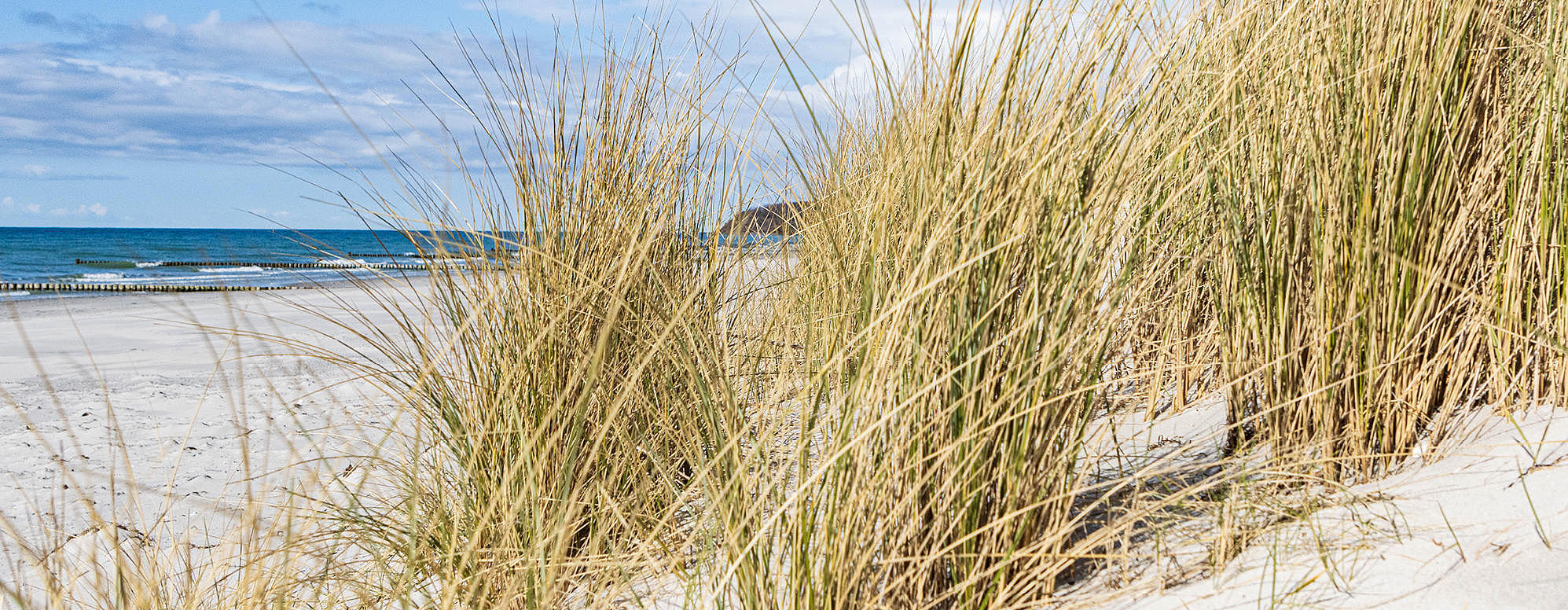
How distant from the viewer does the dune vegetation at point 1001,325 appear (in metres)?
1.14

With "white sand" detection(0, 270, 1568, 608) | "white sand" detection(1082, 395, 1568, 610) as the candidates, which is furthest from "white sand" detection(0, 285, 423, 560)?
"white sand" detection(1082, 395, 1568, 610)

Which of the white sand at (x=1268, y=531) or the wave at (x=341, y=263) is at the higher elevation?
the wave at (x=341, y=263)

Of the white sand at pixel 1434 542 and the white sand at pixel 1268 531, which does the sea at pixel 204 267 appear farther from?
the white sand at pixel 1434 542

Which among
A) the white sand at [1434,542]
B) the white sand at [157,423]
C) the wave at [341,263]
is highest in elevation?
the wave at [341,263]

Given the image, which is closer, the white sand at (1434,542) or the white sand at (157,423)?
the white sand at (1434,542)

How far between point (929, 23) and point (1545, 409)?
1.21m

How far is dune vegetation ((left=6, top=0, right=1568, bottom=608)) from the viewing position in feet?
3.74

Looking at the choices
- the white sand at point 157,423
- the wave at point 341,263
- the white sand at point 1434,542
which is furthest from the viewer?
the wave at point 341,263

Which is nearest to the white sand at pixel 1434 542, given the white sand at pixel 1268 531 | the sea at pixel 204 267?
the white sand at pixel 1268 531

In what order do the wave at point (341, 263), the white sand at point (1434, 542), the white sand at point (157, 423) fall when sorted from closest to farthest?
1. the white sand at point (1434, 542)
2. the white sand at point (157, 423)
3. the wave at point (341, 263)

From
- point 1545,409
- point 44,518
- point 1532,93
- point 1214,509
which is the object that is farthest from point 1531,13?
point 44,518

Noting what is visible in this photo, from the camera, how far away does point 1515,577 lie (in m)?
1.09

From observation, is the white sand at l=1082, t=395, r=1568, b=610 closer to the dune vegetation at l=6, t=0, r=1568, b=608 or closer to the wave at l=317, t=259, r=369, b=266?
the dune vegetation at l=6, t=0, r=1568, b=608

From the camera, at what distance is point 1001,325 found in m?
1.17
